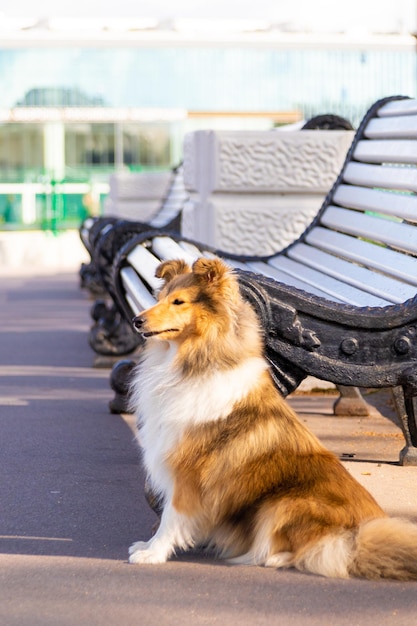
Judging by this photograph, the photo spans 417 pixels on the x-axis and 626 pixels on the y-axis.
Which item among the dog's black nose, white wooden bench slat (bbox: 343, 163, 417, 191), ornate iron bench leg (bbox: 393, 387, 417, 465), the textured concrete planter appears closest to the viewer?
the dog's black nose

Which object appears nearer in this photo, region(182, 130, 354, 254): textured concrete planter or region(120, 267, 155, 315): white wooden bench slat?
region(120, 267, 155, 315): white wooden bench slat

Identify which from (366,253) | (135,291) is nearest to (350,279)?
(366,253)

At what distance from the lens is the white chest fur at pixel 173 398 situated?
400 cm

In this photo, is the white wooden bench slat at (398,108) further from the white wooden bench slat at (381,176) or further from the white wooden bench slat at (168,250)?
the white wooden bench slat at (168,250)

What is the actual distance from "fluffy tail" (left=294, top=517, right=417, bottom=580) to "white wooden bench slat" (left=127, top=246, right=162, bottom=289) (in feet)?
5.35

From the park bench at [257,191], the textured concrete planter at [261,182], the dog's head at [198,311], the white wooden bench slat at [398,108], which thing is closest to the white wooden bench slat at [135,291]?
the dog's head at [198,311]

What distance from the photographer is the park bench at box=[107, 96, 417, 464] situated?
14.4 feet

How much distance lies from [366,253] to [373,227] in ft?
0.86

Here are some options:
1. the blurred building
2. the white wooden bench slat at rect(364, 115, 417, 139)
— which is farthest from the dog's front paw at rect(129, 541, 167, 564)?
the blurred building

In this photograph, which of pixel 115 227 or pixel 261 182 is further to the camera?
pixel 261 182

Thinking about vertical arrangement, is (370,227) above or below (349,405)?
above

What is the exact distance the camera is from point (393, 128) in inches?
268

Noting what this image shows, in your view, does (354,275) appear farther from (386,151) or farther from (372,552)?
(372,552)

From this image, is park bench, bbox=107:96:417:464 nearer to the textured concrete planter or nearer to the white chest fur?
the white chest fur
